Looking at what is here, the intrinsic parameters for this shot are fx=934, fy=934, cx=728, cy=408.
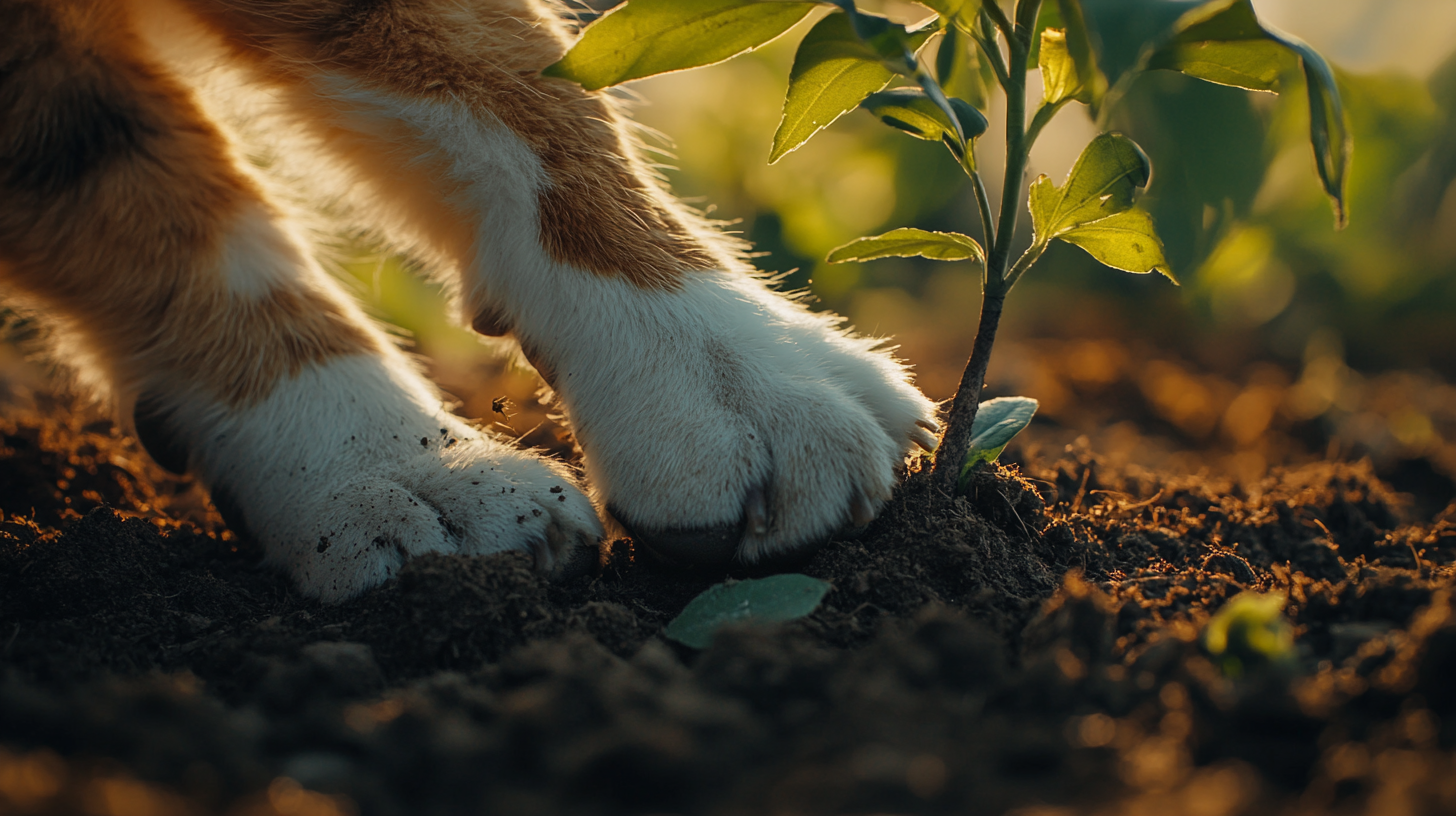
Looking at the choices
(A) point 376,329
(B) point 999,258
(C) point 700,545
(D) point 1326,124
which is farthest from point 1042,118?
(A) point 376,329

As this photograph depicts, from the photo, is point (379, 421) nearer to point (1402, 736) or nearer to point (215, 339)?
point (215, 339)

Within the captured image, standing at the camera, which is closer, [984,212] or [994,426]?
[984,212]

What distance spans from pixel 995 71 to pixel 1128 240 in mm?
234

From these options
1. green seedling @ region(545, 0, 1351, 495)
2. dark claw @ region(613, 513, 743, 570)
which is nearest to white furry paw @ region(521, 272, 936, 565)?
dark claw @ region(613, 513, 743, 570)

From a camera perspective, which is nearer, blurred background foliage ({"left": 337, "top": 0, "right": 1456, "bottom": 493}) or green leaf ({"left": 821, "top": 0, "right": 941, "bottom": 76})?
green leaf ({"left": 821, "top": 0, "right": 941, "bottom": 76})

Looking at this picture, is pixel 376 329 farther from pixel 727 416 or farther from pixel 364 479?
pixel 727 416

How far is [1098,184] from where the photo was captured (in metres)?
0.99

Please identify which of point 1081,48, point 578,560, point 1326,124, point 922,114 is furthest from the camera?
point 578,560

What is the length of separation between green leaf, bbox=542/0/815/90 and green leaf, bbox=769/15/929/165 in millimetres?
46

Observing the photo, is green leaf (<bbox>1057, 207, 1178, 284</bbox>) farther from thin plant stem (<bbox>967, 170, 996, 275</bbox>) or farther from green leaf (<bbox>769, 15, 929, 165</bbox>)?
green leaf (<bbox>769, 15, 929, 165</bbox>)

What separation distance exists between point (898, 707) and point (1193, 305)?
316 centimetres

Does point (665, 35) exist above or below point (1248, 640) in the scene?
above

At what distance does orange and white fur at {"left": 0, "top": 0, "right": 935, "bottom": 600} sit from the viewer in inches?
43.5

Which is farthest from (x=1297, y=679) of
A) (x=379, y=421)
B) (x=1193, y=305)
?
(x=1193, y=305)
